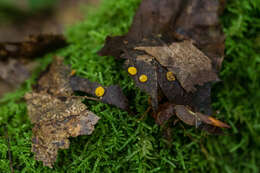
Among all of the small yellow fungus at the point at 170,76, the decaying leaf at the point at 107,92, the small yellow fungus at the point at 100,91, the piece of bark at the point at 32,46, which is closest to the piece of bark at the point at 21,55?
the piece of bark at the point at 32,46

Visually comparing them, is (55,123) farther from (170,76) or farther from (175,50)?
(175,50)

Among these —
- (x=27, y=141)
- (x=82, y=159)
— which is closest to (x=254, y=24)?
(x=82, y=159)

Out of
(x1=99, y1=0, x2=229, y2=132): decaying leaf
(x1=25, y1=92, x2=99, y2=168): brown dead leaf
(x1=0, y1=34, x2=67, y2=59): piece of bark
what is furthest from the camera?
(x1=0, y1=34, x2=67, y2=59): piece of bark

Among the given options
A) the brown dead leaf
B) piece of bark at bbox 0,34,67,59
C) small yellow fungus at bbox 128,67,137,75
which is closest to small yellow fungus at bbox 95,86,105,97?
the brown dead leaf

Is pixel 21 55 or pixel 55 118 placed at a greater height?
pixel 21 55

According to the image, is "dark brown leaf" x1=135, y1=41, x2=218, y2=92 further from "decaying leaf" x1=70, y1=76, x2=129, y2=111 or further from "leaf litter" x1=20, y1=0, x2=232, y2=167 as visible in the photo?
"decaying leaf" x1=70, y1=76, x2=129, y2=111

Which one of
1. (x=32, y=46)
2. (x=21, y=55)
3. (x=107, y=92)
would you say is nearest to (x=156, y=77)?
(x=107, y=92)

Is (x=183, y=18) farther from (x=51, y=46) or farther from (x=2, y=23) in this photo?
(x=2, y=23)
